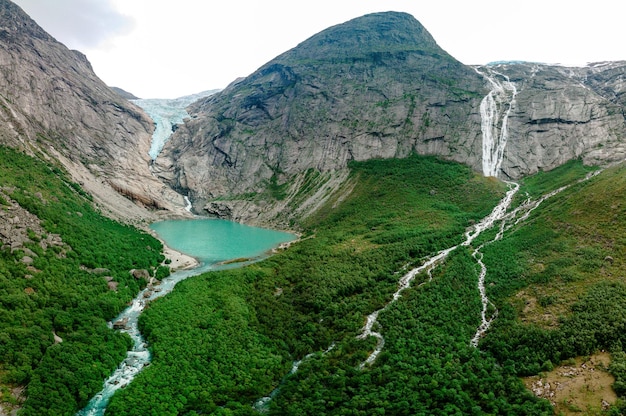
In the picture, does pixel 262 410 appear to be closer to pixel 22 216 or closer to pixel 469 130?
pixel 22 216

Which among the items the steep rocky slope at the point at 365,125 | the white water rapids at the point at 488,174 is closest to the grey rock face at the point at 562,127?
the steep rocky slope at the point at 365,125

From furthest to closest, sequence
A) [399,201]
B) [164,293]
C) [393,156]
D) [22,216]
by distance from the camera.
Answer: [393,156]
[399,201]
[164,293]
[22,216]

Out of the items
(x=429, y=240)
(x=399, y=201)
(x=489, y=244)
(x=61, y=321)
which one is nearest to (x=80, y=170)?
(x=61, y=321)

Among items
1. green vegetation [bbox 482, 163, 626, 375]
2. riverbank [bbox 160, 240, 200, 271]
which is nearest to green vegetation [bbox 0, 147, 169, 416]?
riverbank [bbox 160, 240, 200, 271]

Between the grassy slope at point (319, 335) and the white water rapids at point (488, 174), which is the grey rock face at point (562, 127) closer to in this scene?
the white water rapids at point (488, 174)

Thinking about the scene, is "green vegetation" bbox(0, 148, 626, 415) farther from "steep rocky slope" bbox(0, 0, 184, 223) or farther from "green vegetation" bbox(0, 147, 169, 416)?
"steep rocky slope" bbox(0, 0, 184, 223)

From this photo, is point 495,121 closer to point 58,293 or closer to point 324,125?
point 324,125

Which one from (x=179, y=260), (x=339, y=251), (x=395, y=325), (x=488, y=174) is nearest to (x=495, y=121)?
(x=488, y=174)
